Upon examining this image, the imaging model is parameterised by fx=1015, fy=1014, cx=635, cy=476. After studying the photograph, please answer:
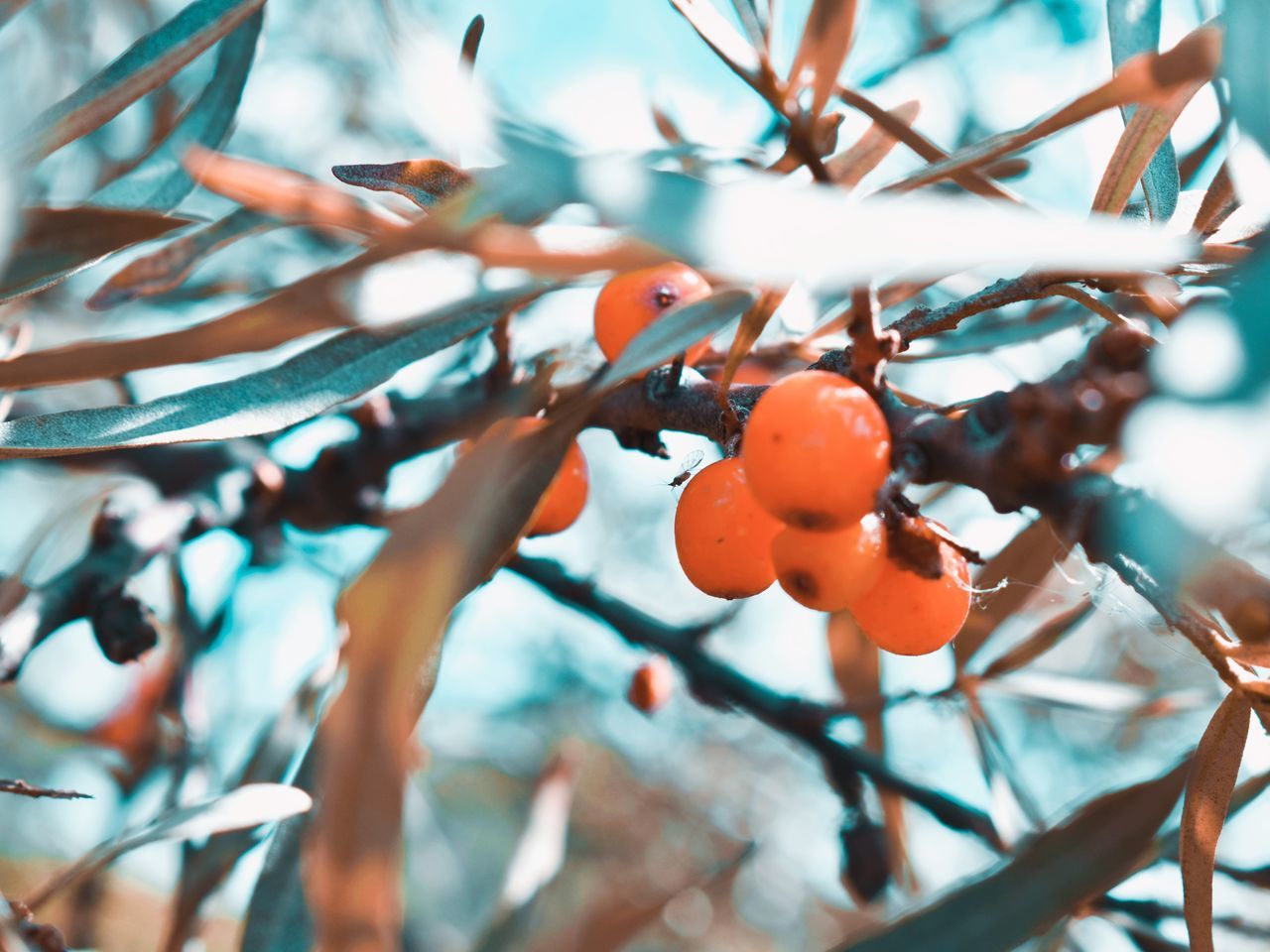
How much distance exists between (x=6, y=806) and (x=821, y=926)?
209 centimetres

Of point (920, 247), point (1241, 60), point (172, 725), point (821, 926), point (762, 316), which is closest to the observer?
point (920, 247)

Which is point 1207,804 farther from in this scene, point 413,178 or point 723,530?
point 413,178

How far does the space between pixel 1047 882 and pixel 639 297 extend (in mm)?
490

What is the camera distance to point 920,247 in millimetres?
351

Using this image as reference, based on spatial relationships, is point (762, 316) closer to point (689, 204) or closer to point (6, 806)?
point (689, 204)

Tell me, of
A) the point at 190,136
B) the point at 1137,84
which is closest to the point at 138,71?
the point at 190,136

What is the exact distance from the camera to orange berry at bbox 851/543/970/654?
57 centimetres

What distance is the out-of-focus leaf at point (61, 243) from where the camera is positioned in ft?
2.22

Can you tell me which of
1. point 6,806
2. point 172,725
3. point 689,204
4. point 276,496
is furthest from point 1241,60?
point 6,806

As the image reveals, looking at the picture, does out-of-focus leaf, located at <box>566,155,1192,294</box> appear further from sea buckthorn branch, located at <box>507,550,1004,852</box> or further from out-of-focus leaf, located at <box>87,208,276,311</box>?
sea buckthorn branch, located at <box>507,550,1004,852</box>

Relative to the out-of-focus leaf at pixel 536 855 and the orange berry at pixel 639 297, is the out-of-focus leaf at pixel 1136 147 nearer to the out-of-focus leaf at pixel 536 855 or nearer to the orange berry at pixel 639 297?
the orange berry at pixel 639 297

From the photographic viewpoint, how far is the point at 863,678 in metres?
1.14

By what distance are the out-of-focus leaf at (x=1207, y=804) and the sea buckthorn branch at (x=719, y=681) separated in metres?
0.48

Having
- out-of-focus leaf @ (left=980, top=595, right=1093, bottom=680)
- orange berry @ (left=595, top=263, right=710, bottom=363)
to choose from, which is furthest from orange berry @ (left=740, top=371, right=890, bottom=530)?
out-of-focus leaf @ (left=980, top=595, right=1093, bottom=680)
